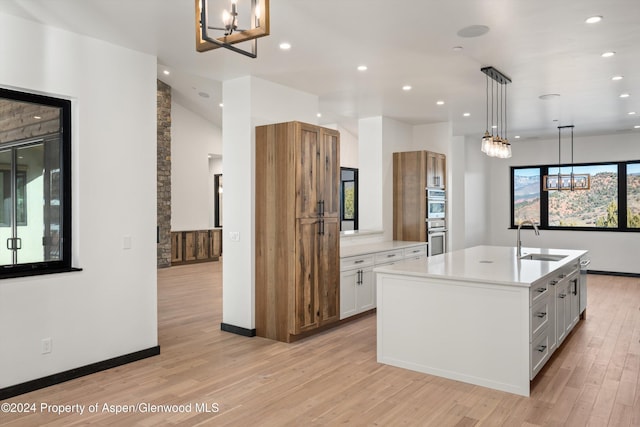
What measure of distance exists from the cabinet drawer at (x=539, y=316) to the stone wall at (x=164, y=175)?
27.9 feet

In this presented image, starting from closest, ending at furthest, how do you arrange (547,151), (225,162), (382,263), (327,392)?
(327,392) → (225,162) → (382,263) → (547,151)

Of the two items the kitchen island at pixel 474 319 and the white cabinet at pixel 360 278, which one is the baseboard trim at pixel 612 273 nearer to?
the white cabinet at pixel 360 278

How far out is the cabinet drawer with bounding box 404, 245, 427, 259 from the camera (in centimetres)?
678

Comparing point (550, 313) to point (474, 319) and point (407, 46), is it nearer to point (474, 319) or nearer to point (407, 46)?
point (474, 319)

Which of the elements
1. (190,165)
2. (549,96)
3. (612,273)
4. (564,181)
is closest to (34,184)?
(549,96)

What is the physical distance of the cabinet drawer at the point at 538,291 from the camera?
346 centimetres

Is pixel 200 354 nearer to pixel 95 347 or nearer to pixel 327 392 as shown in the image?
pixel 95 347

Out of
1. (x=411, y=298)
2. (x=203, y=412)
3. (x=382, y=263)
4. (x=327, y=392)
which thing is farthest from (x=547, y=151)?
(x=203, y=412)

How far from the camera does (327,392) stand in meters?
3.49

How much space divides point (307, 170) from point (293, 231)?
0.67 metres

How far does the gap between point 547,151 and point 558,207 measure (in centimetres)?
124

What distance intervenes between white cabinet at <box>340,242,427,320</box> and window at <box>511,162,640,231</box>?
171 inches

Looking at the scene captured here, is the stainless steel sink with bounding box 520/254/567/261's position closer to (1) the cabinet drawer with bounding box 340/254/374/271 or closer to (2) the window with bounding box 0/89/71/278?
(1) the cabinet drawer with bounding box 340/254/374/271

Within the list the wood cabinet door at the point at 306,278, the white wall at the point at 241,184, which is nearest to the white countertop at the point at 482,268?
the wood cabinet door at the point at 306,278
